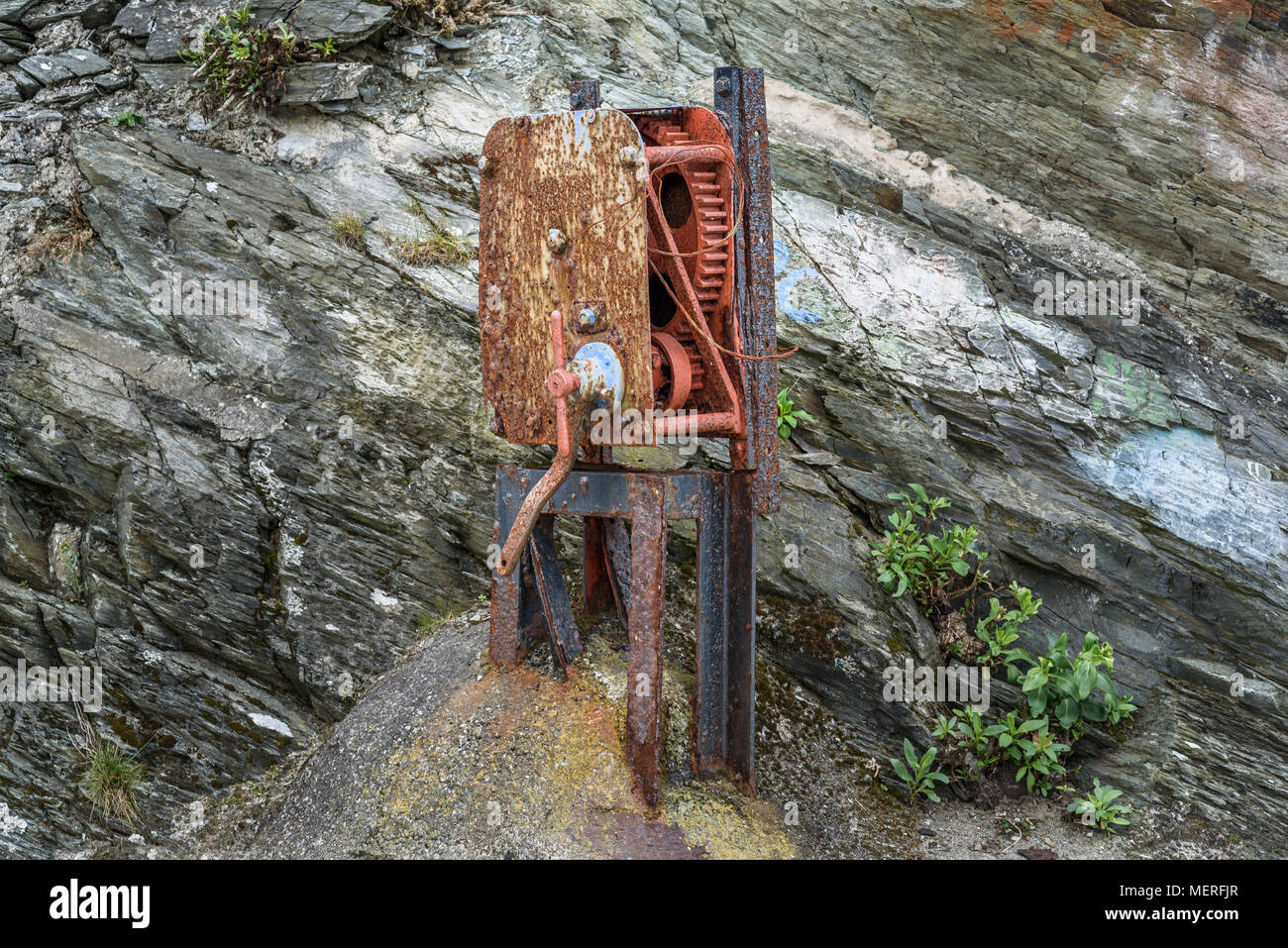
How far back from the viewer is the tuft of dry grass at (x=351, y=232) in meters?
6.49

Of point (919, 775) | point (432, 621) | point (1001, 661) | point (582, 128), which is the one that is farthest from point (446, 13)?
point (919, 775)

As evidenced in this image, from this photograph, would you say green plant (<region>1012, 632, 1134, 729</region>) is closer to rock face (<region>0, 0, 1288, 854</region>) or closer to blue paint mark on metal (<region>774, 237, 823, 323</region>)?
rock face (<region>0, 0, 1288, 854</region>)

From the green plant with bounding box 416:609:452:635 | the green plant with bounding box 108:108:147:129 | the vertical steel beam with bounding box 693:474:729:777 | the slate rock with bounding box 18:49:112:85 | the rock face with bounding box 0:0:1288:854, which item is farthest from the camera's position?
the slate rock with bounding box 18:49:112:85

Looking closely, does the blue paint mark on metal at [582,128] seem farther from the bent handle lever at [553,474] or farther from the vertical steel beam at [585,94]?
the vertical steel beam at [585,94]

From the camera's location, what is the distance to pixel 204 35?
6898mm

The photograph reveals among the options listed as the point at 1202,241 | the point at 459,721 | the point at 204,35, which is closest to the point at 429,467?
the point at 459,721

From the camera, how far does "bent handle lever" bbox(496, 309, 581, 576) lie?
12.9 ft

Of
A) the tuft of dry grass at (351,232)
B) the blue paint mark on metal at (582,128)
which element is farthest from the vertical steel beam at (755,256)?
the tuft of dry grass at (351,232)

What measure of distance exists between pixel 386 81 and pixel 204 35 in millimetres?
1318

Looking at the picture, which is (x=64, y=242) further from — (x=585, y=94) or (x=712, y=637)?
(x=712, y=637)

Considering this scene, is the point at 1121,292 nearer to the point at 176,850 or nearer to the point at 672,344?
the point at 672,344

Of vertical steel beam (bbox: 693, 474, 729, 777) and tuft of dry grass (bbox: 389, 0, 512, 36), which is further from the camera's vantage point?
tuft of dry grass (bbox: 389, 0, 512, 36)

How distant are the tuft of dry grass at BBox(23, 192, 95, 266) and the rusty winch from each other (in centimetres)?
390

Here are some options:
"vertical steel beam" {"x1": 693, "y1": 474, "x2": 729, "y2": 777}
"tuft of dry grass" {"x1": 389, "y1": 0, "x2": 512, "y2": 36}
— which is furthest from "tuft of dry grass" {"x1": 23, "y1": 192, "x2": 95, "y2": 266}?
"vertical steel beam" {"x1": 693, "y1": 474, "x2": 729, "y2": 777}
